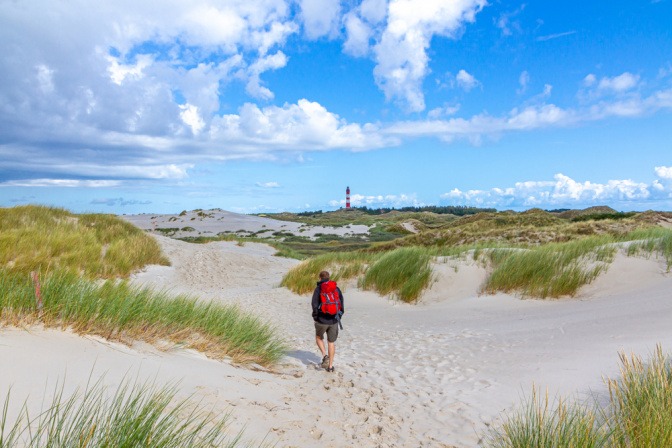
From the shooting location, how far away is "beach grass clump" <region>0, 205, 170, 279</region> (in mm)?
12008

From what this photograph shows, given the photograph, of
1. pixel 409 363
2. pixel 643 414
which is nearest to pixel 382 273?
pixel 409 363

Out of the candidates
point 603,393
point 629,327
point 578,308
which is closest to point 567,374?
point 603,393

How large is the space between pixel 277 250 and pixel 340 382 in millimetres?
23347

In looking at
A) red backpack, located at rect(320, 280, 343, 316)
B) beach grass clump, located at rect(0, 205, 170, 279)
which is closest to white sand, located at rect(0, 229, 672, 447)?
red backpack, located at rect(320, 280, 343, 316)

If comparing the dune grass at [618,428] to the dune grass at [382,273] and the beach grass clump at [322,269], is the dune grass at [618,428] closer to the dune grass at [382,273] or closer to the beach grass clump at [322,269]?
the dune grass at [382,273]

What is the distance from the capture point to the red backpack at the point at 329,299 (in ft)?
25.1

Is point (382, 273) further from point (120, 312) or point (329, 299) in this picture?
point (120, 312)

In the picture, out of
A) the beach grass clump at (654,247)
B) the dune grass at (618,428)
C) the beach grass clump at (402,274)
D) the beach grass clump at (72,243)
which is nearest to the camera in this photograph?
the dune grass at (618,428)

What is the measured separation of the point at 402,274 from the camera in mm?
14906

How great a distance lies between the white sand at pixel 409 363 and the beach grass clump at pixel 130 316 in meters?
0.31

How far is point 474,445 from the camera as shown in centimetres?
452

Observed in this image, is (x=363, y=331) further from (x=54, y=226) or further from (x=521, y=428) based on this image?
(x=54, y=226)

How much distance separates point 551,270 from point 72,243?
15.4m

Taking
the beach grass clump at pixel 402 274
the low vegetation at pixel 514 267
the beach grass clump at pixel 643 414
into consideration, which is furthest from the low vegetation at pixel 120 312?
the low vegetation at pixel 514 267
